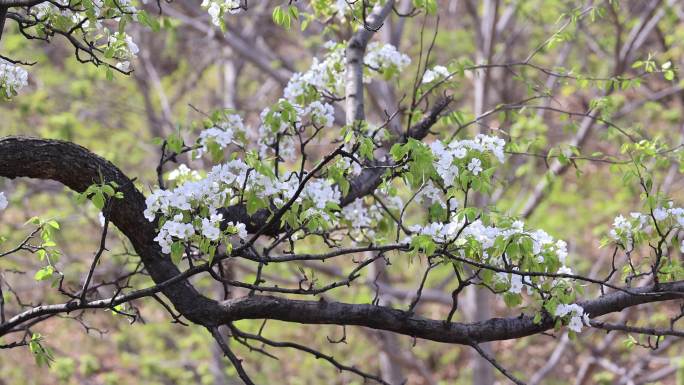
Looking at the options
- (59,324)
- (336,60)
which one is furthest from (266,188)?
(59,324)

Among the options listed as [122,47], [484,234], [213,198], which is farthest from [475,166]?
[122,47]

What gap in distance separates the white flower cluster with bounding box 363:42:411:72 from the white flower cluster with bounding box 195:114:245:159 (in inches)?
28.8

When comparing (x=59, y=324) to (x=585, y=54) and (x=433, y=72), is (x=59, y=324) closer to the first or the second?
(x=585, y=54)

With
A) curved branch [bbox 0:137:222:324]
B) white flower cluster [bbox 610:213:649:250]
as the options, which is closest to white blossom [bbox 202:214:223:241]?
curved branch [bbox 0:137:222:324]

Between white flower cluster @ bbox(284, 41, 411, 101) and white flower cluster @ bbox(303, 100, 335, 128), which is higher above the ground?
white flower cluster @ bbox(284, 41, 411, 101)

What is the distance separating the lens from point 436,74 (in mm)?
3717

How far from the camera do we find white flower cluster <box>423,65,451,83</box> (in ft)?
12.1

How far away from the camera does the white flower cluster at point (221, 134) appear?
3135mm

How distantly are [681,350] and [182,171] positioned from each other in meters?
8.44

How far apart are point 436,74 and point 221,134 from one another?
1104mm

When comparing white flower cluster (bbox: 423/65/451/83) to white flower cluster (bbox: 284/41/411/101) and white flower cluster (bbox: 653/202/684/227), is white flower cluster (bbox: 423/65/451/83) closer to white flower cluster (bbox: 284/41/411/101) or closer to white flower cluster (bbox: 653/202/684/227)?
white flower cluster (bbox: 284/41/411/101)

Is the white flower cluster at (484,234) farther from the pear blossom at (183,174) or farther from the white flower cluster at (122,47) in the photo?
the white flower cluster at (122,47)

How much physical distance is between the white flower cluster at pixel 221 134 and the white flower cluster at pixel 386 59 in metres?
0.73

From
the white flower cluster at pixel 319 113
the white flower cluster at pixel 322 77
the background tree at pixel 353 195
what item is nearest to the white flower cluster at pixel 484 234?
the background tree at pixel 353 195
